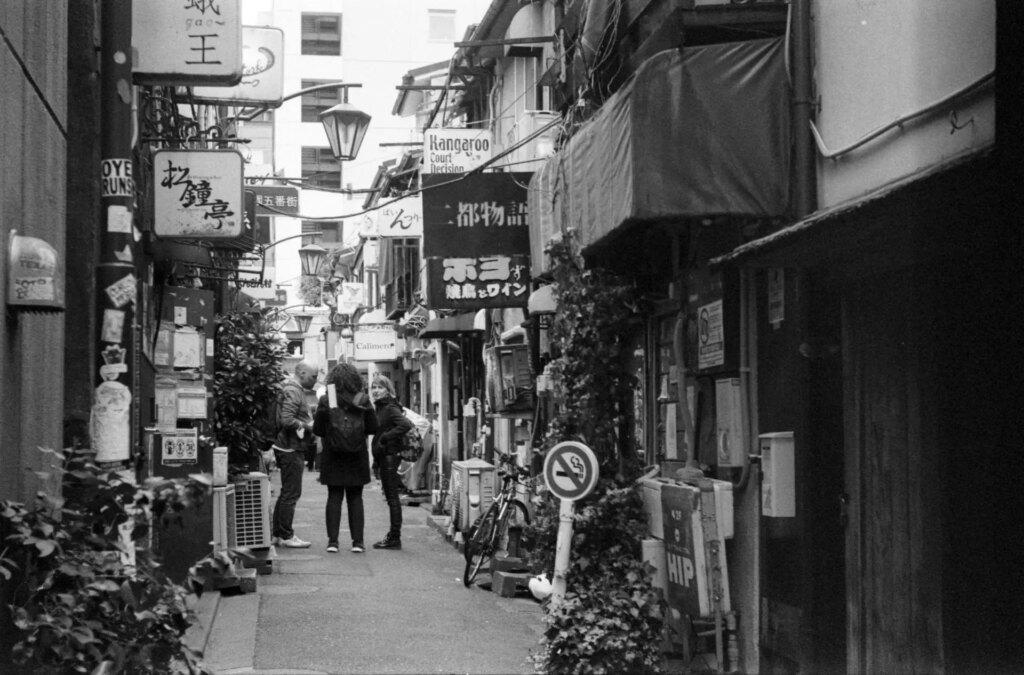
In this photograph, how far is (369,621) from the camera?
37.4 feet

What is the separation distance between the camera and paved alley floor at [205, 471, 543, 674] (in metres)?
9.67

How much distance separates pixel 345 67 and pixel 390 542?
4614 cm

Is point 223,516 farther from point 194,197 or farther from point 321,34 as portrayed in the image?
point 321,34

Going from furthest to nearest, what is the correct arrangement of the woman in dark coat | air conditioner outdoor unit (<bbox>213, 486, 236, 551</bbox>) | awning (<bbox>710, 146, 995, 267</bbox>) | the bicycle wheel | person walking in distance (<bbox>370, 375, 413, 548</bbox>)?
person walking in distance (<bbox>370, 375, 413, 548</bbox>) < the woman in dark coat < the bicycle wheel < air conditioner outdoor unit (<bbox>213, 486, 236, 551</bbox>) < awning (<bbox>710, 146, 995, 267</bbox>)

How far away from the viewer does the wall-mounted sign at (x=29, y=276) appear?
6.14 metres

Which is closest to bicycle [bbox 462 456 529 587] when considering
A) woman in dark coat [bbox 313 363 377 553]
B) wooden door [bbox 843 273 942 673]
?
woman in dark coat [bbox 313 363 377 553]

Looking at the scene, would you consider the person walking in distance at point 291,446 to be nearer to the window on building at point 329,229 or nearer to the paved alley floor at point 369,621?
the paved alley floor at point 369,621

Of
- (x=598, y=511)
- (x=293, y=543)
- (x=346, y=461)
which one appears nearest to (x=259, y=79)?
(x=346, y=461)

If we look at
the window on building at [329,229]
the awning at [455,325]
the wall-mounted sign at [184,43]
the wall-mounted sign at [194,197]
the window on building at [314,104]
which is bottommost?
the awning at [455,325]

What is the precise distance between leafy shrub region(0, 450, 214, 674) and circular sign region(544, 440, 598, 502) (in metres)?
3.71

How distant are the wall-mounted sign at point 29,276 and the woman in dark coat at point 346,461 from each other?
9.99m

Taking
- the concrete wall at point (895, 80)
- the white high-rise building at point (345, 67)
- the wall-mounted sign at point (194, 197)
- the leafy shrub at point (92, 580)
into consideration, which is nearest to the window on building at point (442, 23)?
the white high-rise building at point (345, 67)

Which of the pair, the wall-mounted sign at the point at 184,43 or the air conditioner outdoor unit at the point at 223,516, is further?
the air conditioner outdoor unit at the point at 223,516

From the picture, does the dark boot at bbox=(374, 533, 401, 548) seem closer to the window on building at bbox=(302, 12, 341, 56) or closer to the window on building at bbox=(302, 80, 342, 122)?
the window on building at bbox=(302, 80, 342, 122)
